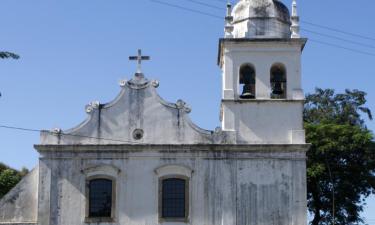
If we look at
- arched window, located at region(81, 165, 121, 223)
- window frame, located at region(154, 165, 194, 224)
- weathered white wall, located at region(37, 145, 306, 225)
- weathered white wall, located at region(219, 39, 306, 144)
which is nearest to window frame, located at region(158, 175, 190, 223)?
window frame, located at region(154, 165, 194, 224)

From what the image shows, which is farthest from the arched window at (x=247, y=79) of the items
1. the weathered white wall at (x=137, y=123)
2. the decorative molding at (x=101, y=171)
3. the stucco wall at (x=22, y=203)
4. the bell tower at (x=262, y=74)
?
the stucco wall at (x=22, y=203)

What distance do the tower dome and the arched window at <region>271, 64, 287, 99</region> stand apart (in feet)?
3.67

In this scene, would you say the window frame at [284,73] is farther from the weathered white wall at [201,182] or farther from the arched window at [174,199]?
the arched window at [174,199]

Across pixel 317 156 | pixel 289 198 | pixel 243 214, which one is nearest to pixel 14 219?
pixel 243 214

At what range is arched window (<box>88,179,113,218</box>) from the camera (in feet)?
78.3

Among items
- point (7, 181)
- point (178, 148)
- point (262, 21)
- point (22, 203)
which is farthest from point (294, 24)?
point (7, 181)

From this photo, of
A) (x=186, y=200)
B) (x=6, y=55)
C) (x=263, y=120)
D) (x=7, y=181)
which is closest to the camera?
(x=6, y=55)

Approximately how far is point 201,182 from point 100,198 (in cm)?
330

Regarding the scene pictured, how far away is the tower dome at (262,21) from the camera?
25.2 meters

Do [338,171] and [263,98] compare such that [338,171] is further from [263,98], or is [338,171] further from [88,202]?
[88,202]

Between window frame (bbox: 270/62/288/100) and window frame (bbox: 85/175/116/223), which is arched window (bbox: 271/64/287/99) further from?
window frame (bbox: 85/175/116/223)

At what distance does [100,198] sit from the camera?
942 inches

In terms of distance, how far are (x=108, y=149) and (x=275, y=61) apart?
6.31 meters

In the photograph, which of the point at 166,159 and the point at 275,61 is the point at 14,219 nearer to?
the point at 166,159
